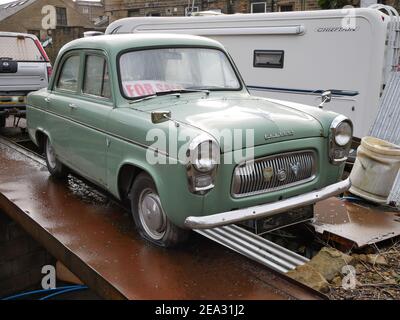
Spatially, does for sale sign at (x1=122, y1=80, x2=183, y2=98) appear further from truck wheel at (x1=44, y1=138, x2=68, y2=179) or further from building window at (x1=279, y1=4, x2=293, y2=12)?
building window at (x1=279, y1=4, x2=293, y2=12)

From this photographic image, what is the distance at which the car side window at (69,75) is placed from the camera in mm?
4781

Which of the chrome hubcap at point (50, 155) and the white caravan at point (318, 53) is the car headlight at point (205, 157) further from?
the white caravan at point (318, 53)

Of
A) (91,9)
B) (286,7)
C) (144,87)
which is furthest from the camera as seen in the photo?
(91,9)

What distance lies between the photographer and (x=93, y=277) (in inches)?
133

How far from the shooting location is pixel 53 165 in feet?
17.9

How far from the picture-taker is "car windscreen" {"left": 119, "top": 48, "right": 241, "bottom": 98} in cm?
408

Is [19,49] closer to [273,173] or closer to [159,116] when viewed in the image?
[159,116]

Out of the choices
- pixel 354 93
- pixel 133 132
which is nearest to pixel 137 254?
pixel 133 132

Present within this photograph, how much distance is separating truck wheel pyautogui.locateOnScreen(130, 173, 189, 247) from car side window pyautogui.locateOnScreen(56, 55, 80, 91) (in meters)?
1.65

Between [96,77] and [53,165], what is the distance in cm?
158

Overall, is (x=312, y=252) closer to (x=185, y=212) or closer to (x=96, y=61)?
(x=185, y=212)

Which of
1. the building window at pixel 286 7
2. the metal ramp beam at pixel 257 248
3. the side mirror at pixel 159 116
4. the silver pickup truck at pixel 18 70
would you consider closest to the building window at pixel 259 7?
the building window at pixel 286 7

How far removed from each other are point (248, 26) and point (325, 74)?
1714 mm

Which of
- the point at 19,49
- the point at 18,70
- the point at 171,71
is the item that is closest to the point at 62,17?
the point at 19,49
